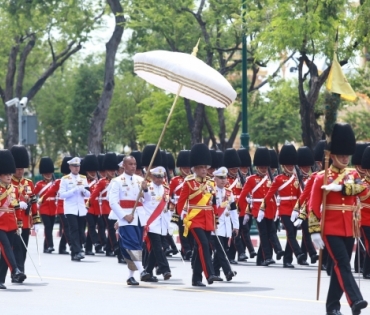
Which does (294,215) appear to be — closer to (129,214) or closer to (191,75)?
(129,214)

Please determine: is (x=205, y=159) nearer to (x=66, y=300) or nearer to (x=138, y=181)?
(x=138, y=181)

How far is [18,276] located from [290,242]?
5.53 m

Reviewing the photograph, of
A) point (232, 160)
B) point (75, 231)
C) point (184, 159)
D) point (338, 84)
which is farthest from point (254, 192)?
point (338, 84)

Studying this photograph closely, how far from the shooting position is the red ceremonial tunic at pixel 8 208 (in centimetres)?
1680

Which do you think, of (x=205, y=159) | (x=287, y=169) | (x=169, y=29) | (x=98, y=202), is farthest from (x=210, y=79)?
(x=169, y=29)

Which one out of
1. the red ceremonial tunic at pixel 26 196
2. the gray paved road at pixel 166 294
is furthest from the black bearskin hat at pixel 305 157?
the red ceremonial tunic at pixel 26 196

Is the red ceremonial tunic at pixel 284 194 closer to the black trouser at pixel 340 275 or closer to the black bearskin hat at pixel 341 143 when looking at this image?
the black trouser at pixel 340 275

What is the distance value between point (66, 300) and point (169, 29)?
22198mm

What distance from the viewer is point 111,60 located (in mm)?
39094

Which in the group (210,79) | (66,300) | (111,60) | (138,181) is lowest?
(66,300)

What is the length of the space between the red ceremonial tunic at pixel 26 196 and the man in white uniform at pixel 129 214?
1604mm

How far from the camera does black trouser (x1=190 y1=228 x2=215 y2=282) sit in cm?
1669

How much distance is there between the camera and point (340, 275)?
41.5ft

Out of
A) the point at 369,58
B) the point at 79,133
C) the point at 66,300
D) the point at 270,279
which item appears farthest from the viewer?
the point at 79,133
